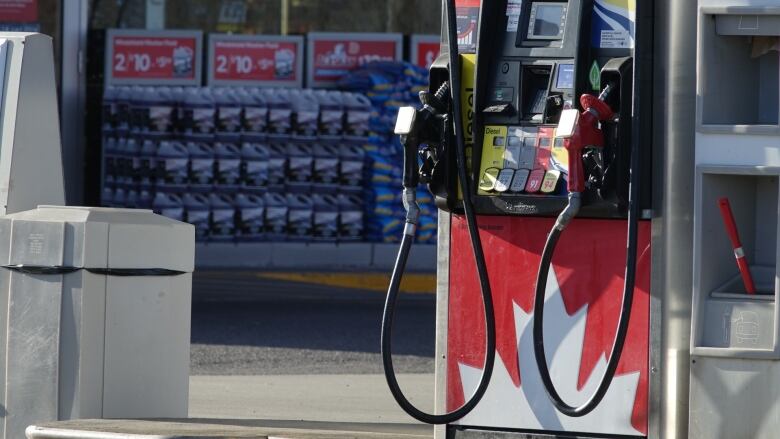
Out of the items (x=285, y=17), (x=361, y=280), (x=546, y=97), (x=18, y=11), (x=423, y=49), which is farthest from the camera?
(x=285, y=17)

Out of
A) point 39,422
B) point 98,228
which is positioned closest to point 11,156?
point 98,228

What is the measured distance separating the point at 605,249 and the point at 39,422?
2.52 m

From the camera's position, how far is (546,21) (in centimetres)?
559

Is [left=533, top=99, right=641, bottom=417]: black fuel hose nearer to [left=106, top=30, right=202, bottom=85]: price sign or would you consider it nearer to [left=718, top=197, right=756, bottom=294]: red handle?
[left=718, top=197, right=756, bottom=294]: red handle

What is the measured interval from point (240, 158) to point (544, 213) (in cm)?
852

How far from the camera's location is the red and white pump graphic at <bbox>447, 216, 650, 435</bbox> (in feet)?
18.3

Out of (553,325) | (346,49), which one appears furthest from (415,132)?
(346,49)

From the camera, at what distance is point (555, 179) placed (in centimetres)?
554

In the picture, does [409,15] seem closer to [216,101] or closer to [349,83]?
[349,83]

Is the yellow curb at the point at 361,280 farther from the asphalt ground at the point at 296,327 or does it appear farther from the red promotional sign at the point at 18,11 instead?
the red promotional sign at the point at 18,11

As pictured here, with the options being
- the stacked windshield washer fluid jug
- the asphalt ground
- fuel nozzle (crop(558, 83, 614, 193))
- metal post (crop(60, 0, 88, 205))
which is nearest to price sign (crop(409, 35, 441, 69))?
the stacked windshield washer fluid jug

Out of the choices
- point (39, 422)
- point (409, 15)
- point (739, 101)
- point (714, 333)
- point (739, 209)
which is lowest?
point (39, 422)

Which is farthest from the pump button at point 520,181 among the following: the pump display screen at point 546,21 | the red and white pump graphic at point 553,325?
the pump display screen at point 546,21

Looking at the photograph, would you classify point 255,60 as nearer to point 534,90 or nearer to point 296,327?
point 296,327
